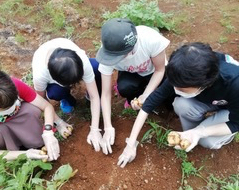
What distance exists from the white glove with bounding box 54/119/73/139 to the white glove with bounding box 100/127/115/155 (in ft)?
1.06

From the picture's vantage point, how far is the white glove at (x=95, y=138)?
2337 mm

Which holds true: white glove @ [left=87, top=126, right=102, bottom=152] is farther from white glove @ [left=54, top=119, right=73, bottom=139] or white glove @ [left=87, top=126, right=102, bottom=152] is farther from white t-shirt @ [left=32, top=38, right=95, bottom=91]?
white t-shirt @ [left=32, top=38, right=95, bottom=91]

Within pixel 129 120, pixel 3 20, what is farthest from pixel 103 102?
pixel 3 20

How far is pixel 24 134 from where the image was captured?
2.33 metres

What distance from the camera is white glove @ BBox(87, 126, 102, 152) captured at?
234cm

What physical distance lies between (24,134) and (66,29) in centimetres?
183

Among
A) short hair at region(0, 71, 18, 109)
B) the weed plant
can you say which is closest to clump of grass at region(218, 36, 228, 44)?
the weed plant

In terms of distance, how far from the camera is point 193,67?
169 centimetres

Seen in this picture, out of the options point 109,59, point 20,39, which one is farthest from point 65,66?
point 20,39

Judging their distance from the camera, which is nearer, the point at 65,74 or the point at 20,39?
the point at 65,74

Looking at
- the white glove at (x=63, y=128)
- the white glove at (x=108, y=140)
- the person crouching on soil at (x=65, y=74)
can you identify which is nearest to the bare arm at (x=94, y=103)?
the person crouching on soil at (x=65, y=74)

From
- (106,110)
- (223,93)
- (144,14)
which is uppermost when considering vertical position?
(223,93)

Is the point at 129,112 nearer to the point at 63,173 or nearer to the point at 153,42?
the point at 153,42

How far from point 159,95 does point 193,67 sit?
48cm
